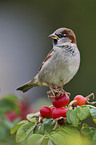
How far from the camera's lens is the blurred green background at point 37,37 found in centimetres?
492

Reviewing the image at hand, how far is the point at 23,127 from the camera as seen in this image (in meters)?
1.19

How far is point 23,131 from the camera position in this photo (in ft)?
3.82

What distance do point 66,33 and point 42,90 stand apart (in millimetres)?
3927

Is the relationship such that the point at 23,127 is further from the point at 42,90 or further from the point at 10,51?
the point at 10,51

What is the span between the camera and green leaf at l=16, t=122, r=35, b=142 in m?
1.15

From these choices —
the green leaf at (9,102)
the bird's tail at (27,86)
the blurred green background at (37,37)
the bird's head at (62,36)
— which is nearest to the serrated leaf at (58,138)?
the green leaf at (9,102)


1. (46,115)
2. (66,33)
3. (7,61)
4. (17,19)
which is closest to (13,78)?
(7,61)

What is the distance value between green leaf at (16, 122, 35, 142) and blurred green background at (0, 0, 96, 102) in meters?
3.58

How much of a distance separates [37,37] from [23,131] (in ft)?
17.6

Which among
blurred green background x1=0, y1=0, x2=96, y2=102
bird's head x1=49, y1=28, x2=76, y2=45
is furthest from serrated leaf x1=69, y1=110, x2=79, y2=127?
blurred green background x1=0, y1=0, x2=96, y2=102

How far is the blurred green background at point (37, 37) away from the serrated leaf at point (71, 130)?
11.9 ft

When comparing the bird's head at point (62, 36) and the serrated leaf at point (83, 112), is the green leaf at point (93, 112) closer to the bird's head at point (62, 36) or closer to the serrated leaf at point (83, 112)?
the serrated leaf at point (83, 112)

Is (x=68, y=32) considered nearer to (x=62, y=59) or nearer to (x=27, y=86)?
(x=62, y=59)

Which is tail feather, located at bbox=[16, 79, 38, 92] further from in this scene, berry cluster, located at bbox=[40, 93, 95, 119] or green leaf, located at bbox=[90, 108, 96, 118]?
green leaf, located at bbox=[90, 108, 96, 118]
